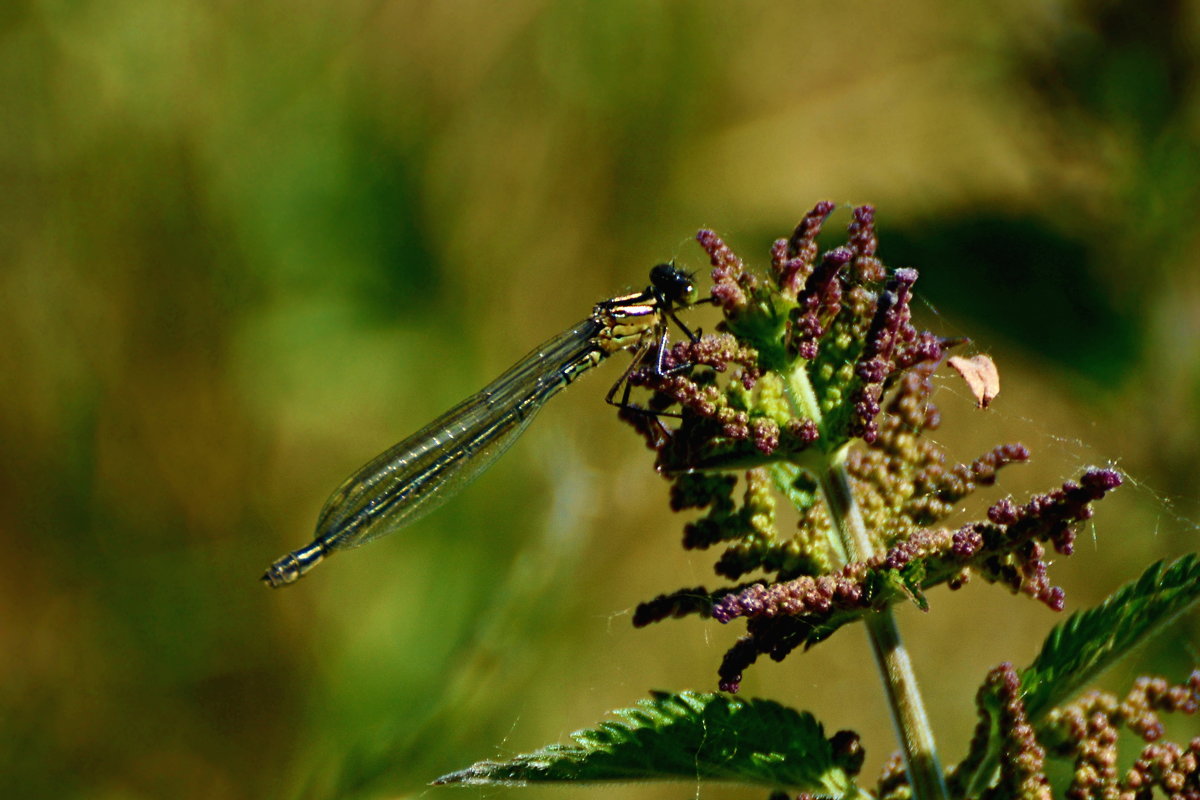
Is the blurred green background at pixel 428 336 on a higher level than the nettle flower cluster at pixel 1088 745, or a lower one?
higher

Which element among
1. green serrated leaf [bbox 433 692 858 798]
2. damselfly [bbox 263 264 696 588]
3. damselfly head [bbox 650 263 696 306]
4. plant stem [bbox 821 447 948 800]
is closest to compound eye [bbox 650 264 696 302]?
damselfly head [bbox 650 263 696 306]

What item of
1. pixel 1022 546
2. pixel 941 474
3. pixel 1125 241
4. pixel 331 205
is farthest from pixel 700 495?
pixel 331 205

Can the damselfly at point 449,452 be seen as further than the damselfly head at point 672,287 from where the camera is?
Yes

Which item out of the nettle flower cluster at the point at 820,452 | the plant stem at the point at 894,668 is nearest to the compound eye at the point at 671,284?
the nettle flower cluster at the point at 820,452

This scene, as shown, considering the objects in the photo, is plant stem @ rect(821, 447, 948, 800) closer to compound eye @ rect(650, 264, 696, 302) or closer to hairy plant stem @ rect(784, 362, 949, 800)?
hairy plant stem @ rect(784, 362, 949, 800)

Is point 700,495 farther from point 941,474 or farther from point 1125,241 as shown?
point 1125,241

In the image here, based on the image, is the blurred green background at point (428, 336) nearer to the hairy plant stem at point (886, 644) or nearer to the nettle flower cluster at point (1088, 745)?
the hairy plant stem at point (886, 644)

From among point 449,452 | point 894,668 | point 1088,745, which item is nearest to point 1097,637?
point 1088,745
